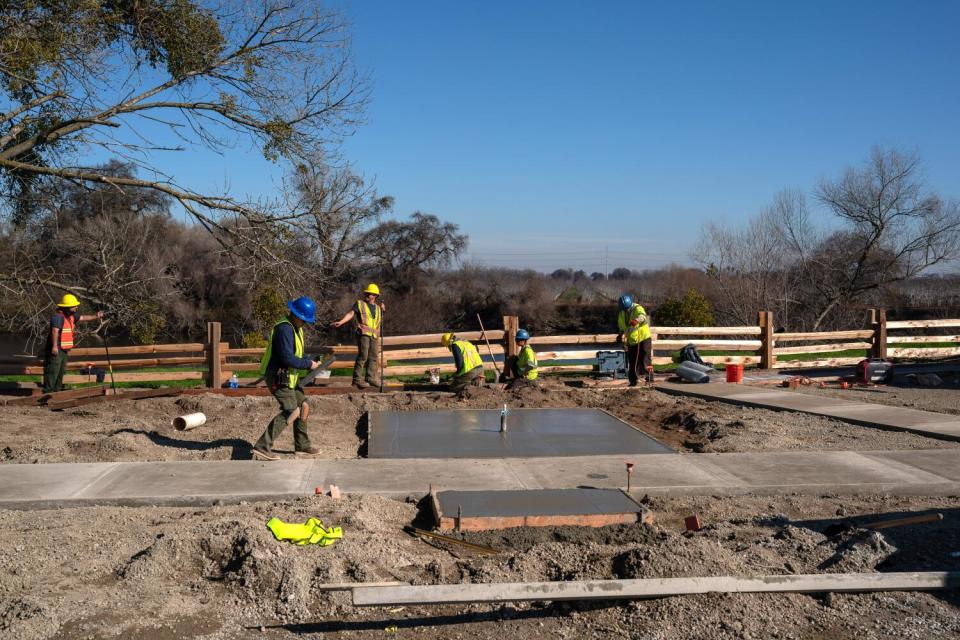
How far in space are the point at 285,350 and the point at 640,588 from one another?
5.02 m

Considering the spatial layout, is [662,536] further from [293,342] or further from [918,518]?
[293,342]

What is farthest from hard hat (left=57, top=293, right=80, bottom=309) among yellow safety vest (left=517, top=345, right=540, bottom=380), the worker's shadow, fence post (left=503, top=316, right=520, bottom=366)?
fence post (left=503, top=316, right=520, bottom=366)

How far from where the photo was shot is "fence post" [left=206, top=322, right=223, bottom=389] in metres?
14.2

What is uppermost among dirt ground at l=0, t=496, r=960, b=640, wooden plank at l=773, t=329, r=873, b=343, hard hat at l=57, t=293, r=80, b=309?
hard hat at l=57, t=293, r=80, b=309

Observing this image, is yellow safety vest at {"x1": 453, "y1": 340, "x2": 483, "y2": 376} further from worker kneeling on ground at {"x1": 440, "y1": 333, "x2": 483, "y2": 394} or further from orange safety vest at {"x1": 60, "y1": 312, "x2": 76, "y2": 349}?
orange safety vest at {"x1": 60, "y1": 312, "x2": 76, "y2": 349}

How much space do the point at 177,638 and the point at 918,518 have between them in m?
4.97

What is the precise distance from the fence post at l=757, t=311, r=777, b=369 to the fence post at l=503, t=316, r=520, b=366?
6099 millimetres

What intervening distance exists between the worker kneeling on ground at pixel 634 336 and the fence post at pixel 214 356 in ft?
23.1

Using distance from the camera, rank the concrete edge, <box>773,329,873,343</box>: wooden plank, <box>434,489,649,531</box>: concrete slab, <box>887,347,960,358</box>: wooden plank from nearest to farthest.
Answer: <box>434,489,649,531</box>: concrete slab → the concrete edge → <box>773,329,873,343</box>: wooden plank → <box>887,347,960,358</box>: wooden plank

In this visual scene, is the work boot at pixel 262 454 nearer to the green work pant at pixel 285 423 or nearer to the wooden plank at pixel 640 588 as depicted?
the green work pant at pixel 285 423

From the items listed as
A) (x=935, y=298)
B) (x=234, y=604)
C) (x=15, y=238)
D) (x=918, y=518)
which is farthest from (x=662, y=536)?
(x=935, y=298)

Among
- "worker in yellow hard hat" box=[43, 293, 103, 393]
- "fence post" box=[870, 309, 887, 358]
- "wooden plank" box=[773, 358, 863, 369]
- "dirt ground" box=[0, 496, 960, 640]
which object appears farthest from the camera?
"fence post" box=[870, 309, 887, 358]

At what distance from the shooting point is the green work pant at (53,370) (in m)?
13.2

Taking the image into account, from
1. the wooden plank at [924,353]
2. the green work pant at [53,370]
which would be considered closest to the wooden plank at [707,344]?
the wooden plank at [924,353]
